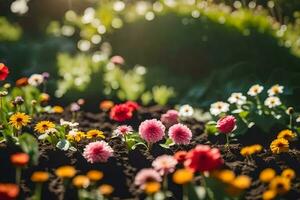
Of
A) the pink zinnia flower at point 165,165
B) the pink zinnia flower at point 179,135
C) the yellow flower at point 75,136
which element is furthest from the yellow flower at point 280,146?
the yellow flower at point 75,136

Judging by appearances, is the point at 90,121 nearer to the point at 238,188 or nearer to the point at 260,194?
the point at 260,194

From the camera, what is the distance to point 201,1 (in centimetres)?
750

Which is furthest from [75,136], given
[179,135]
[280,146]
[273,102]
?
[273,102]

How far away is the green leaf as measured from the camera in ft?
12.1

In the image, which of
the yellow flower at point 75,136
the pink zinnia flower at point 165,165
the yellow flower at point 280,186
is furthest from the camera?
the yellow flower at point 75,136

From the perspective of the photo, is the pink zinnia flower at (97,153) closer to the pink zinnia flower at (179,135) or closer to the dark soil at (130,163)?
the dark soil at (130,163)

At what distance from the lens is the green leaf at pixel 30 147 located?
369 centimetres

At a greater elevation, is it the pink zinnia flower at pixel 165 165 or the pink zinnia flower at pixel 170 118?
the pink zinnia flower at pixel 170 118

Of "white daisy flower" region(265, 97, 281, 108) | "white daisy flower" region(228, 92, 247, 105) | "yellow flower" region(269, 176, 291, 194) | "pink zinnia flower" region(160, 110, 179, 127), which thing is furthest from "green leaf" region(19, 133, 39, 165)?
"white daisy flower" region(265, 97, 281, 108)

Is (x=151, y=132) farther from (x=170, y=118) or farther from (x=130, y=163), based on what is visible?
(x=170, y=118)

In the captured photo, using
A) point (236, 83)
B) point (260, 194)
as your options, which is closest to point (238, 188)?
point (260, 194)

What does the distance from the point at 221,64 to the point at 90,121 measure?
2.16 meters

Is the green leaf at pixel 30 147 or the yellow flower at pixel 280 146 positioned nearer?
the green leaf at pixel 30 147

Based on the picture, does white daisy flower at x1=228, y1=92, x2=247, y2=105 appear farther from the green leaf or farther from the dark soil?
the green leaf
